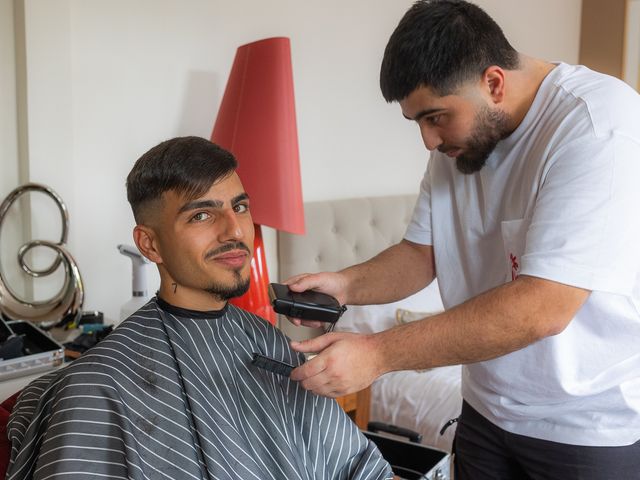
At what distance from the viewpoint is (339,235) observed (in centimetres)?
288

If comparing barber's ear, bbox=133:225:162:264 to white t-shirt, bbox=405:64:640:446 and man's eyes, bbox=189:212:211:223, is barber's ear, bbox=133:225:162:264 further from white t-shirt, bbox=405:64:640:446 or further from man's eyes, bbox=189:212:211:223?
white t-shirt, bbox=405:64:640:446

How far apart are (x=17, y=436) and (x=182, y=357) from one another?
333 mm

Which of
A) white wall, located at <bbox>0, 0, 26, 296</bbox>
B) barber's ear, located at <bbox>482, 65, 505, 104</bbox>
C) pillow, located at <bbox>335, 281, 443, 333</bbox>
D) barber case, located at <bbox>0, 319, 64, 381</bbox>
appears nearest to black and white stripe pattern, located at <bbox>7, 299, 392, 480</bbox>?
barber case, located at <bbox>0, 319, 64, 381</bbox>

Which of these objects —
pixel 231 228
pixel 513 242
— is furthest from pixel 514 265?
pixel 231 228

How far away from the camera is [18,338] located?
5.65 feet

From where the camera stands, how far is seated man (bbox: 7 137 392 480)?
3.80ft

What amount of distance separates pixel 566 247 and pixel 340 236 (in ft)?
5.84

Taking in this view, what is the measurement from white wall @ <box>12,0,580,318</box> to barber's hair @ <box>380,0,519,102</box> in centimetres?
124

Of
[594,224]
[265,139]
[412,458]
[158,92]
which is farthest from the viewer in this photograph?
[158,92]

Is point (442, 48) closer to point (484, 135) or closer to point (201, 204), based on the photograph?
point (484, 135)

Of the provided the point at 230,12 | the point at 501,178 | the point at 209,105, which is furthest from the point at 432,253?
the point at 230,12

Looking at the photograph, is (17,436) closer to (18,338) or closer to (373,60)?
(18,338)

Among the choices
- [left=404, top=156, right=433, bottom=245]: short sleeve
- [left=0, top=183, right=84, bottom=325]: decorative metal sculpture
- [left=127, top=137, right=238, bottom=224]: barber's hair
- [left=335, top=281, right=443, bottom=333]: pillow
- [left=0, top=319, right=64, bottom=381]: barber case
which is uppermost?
[left=127, top=137, right=238, bottom=224]: barber's hair

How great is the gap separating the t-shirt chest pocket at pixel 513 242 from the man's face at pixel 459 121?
167 millimetres
